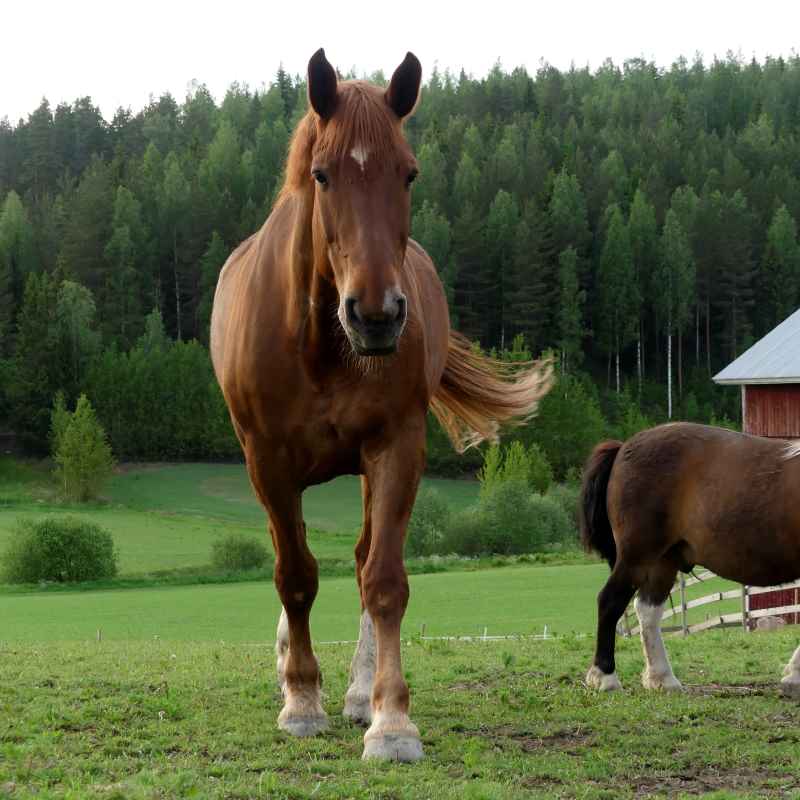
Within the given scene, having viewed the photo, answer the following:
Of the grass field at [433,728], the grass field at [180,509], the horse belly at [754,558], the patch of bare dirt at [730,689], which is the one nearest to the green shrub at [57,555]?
the grass field at [180,509]

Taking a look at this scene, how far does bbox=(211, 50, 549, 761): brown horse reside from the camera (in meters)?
4.57

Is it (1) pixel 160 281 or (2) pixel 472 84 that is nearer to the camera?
(1) pixel 160 281

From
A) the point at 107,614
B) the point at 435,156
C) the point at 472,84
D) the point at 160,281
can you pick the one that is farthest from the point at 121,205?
the point at 107,614

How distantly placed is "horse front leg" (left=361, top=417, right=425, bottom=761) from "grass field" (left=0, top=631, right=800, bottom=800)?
10.9 inches

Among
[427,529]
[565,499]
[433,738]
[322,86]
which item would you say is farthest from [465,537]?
[322,86]

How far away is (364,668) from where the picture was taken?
236 inches

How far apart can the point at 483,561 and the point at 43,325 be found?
50250 mm

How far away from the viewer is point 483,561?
38.5 metres

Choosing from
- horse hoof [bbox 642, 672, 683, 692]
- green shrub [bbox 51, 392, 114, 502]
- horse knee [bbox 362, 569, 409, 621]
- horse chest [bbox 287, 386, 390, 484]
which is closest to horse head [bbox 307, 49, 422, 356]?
horse chest [bbox 287, 386, 390, 484]

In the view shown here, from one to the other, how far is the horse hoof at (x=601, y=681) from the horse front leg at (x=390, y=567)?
2.36 m

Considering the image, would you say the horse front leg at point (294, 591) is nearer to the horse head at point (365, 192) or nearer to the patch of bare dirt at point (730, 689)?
the horse head at point (365, 192)

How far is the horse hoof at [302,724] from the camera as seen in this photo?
211 inches

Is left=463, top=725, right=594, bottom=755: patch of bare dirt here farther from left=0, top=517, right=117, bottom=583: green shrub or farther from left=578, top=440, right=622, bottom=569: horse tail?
left=0, top=517, right=117, bottom=583: green shrub

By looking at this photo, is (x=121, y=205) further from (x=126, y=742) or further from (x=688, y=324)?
(x=126, y=742)
